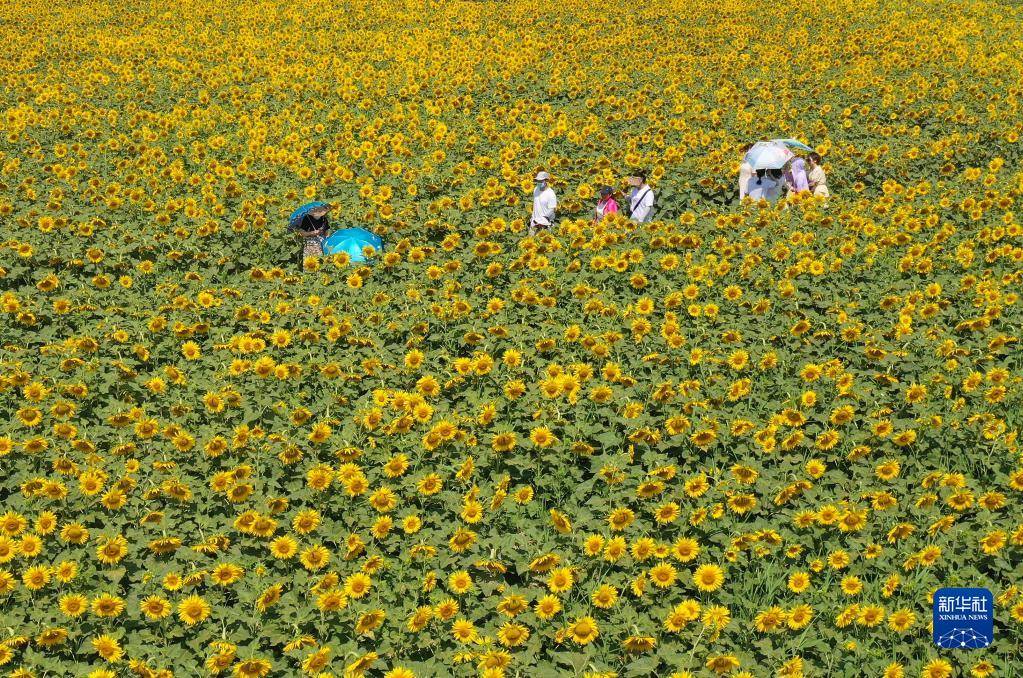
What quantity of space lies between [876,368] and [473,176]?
654cm

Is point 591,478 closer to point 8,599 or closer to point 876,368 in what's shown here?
point 876,368

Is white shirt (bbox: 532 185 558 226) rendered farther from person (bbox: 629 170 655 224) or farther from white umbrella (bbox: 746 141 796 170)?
white umbrella (bbox: 746 141 796 170)

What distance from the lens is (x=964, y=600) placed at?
4.27m

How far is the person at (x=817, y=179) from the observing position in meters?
10.6

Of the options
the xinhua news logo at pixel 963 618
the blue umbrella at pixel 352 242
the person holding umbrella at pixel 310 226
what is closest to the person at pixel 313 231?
the person holding umbrella at pixel 310 226

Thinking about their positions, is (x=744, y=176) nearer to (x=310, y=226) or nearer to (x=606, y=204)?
(x=606, y=204)

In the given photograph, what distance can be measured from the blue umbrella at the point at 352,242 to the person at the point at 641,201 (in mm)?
3364

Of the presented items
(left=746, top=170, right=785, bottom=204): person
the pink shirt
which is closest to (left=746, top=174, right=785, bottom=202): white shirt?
(left=746, top=170, right=785, bottom=204): person

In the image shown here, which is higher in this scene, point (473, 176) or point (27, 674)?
point (473, 176)

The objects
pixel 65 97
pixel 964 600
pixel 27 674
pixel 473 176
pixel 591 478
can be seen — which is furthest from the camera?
pixel 65 97

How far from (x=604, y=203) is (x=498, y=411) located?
489 cm

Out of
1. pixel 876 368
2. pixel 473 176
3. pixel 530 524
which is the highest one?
pixel 473 176

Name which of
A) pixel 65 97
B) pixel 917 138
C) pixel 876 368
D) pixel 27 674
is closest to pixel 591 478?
pixel 876 368

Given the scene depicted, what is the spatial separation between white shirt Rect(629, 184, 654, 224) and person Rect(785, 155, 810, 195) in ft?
6.96
